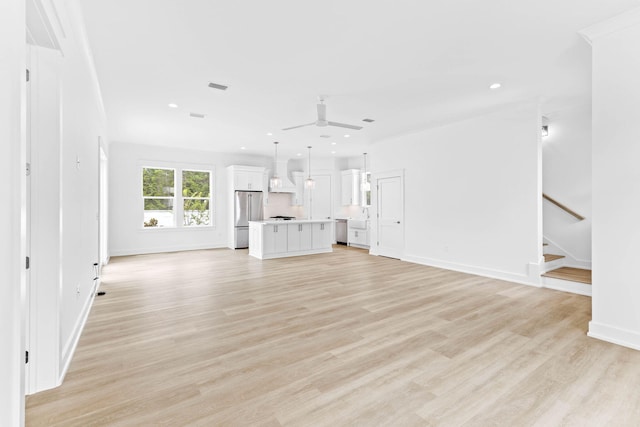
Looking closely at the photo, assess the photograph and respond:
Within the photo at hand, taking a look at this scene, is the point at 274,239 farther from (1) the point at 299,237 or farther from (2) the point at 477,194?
(2) the point at 477,194

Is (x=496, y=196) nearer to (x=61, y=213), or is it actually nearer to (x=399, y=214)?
(x=399, y=214)

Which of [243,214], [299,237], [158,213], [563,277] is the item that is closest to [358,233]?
[299,237]

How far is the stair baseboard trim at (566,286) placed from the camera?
423 cm

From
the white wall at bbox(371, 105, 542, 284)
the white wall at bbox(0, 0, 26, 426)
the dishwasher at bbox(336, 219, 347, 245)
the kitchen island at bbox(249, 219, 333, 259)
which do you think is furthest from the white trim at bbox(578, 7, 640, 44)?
the dishwasher at bbox(336, 219, 347, 245)

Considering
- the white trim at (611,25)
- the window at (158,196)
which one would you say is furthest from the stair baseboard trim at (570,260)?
the window at (158,196)

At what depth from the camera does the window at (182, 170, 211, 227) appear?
8484 mm

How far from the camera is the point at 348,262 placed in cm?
670

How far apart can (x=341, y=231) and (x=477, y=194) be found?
5113 mm

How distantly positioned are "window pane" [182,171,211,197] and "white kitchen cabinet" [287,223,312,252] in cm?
301

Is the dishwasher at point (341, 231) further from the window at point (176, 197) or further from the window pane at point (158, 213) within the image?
the window pane at point (158, 213)

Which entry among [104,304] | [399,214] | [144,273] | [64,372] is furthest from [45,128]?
[399,214]

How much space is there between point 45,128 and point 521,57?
14.1 ft

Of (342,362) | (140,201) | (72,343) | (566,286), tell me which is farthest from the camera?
(140,201)

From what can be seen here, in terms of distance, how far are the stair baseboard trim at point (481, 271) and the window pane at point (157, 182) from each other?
6381 mm
